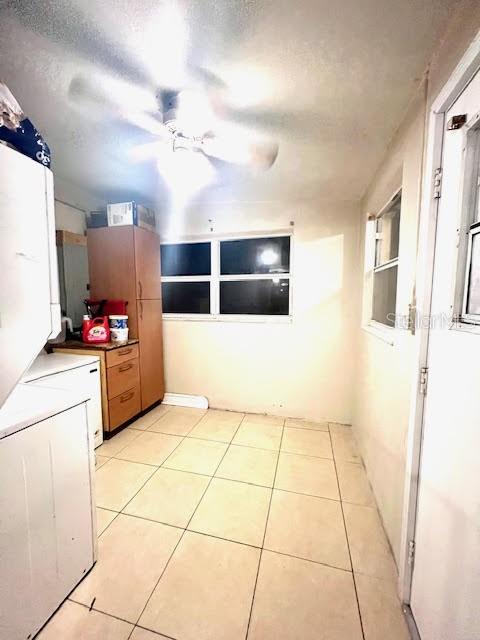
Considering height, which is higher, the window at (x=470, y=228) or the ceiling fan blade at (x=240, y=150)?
the ceiling fan blade at (x=240, y=150)

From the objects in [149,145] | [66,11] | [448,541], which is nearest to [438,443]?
[448,541]

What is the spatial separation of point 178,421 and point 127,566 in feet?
5.11

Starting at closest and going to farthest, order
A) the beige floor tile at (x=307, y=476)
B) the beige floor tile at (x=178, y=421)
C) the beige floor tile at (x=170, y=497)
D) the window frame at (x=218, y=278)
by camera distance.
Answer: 1. the beige floor tile at (x=170, y=497)
2. the beige floor tile at (x=307, y=476)
3. the beige floor tile at (x=178, y=421)
4. the window frame at (x=218, y=278)

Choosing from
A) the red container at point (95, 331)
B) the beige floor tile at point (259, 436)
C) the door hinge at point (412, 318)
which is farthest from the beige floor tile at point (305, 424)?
the red container at point (95, 331)

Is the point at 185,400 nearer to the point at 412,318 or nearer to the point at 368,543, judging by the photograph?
the point at 368,543

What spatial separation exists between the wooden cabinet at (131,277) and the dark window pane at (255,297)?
0.90 meters

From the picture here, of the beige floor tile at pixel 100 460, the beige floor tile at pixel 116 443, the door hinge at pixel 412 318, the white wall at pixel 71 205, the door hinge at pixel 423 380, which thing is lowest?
the beige floor tile at pixel 100 460

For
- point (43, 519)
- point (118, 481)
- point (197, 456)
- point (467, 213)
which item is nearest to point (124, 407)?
point (118, 481)

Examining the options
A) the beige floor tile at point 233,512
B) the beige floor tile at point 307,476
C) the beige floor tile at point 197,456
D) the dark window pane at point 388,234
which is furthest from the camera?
the beige floor tile at point 197,456

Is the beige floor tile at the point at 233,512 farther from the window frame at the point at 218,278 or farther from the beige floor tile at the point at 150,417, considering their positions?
the window frame at the point at 218,278

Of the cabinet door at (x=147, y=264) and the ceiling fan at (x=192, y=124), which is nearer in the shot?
the ceiling fan at (x=192, y=124)

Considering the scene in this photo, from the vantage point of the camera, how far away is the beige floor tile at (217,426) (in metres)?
2.54

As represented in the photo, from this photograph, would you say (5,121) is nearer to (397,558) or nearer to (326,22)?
(326,22)

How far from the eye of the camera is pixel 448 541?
859 millimetres
